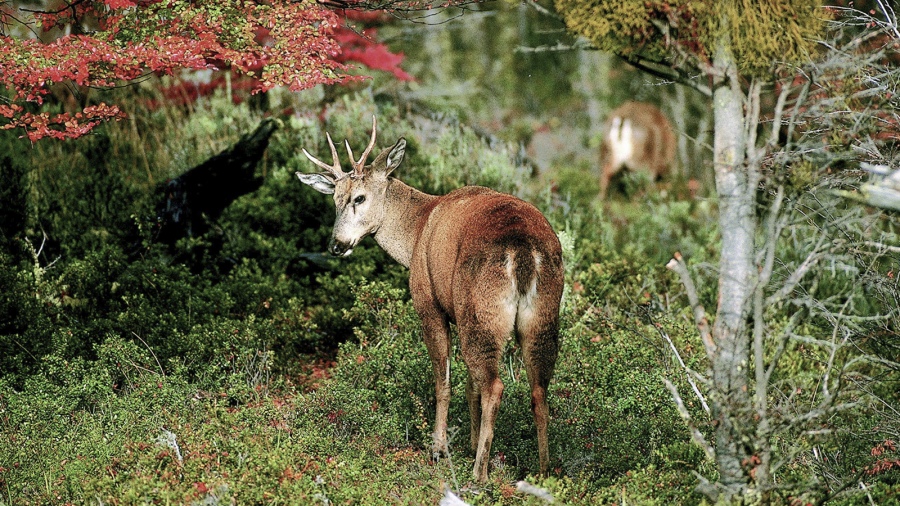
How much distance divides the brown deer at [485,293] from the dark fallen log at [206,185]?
2.57m

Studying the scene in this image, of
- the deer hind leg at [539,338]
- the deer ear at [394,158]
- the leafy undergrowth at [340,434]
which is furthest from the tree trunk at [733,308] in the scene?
the deer ear at [394,158]

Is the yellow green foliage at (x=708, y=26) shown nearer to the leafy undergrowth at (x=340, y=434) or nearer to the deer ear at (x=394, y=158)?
the deer ear at (x=394, y=158)

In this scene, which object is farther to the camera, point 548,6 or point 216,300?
point 548,6

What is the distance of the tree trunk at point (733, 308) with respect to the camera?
458 cm

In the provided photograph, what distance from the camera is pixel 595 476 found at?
618 centimetres

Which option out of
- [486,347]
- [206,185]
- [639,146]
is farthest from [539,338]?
[639,146]

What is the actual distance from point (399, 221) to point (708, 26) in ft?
9.15

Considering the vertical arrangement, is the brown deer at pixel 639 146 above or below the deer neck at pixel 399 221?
below

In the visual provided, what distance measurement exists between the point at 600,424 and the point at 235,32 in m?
3.57

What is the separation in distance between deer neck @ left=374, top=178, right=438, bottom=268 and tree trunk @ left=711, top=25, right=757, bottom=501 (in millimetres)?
2762

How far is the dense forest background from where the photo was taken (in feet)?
17.4

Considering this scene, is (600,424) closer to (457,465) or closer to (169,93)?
(457,465)

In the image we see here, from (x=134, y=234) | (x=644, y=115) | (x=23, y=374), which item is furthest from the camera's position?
(x=644, y=115)

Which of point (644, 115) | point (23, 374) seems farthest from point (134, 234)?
point (644, 115)
